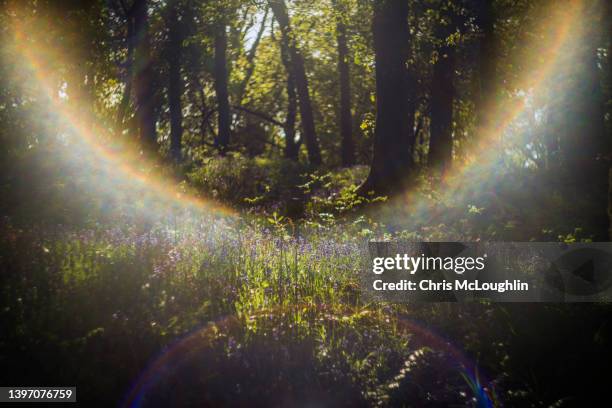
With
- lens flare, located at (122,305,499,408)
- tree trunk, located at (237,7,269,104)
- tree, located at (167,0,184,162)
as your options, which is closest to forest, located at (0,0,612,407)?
lens flare, located at (122,305,499,408)

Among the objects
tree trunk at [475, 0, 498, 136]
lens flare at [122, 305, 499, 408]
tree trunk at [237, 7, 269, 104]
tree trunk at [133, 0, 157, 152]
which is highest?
tree trunk at [237, 7, 269, 104]

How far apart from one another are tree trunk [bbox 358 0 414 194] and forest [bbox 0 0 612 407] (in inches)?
1.8

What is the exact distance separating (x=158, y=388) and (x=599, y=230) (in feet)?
24.1

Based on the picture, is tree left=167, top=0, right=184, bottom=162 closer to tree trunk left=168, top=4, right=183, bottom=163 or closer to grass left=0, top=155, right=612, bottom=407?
tree trunk left=168, top=4, right=183, bottom=163

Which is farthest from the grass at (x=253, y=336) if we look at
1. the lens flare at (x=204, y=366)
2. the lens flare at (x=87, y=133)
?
the lens flare at (x=87, y=133)

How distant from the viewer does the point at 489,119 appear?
43.9 feet

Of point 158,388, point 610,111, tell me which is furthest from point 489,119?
point 158,388

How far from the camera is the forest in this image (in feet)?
14.8

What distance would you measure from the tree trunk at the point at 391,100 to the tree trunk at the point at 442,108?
177 inches

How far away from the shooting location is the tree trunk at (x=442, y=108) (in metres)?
16.9

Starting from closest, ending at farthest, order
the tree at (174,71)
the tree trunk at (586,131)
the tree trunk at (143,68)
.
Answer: the tree trunk at (586,131), the tree trunk at (143,68), the tree at (174,71)

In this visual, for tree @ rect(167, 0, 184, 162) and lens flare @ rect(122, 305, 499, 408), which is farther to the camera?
tree @ rect(167, 0, 184, 162)

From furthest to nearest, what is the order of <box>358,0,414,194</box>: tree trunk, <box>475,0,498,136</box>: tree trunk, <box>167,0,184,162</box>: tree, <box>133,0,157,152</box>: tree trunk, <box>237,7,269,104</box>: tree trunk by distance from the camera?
1. <box>237,7,269,104</box>: tree trunk
2. <box>167,0,184,162</box>: tree
3. <box>133,0,157,152</box>: tree trunk
4. <box>475,0,498,136</box>: tree trunk
5. <box>358,0,414,194</box>: tree trunk

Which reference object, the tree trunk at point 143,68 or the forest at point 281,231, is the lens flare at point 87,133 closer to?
the forest at point 281,231
